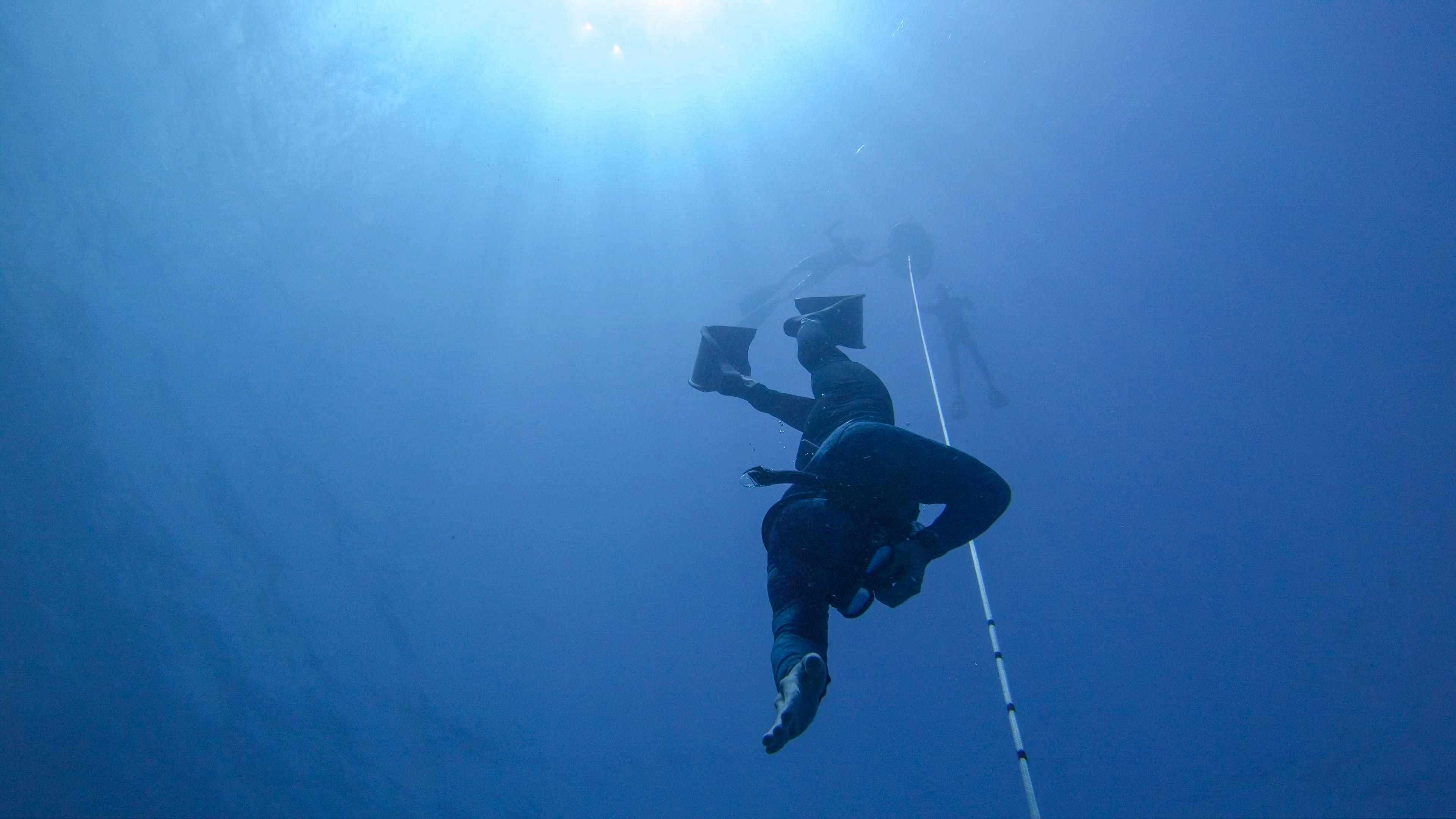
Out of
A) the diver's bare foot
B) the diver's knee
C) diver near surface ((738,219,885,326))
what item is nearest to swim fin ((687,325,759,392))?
the diver's knee

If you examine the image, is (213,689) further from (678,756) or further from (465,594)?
(678,756)

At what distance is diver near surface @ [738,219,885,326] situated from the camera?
14703 millimetres

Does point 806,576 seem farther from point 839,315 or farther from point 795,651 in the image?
point 839,315

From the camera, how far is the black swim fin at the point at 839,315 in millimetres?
4285

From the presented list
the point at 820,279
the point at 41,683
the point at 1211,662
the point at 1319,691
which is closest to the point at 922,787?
the point at 1211,662

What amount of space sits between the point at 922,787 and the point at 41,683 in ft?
115

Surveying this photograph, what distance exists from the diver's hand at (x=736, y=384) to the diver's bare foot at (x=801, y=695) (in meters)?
2.39

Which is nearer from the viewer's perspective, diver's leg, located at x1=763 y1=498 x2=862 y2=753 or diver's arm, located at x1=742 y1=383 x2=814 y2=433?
diver's leg, located at x1=763 y1=498 x2=862 y2=753

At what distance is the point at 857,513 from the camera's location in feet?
9.07

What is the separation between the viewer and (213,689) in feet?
77.5

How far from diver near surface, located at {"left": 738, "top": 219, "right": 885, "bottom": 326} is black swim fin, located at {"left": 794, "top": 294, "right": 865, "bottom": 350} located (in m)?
9.34

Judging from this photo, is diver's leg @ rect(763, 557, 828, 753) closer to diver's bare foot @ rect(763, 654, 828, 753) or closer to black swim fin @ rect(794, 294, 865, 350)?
diver's bare foot @ rect(763, 654, 828, 753)

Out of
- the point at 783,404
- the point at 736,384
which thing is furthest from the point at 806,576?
the point at 736,384

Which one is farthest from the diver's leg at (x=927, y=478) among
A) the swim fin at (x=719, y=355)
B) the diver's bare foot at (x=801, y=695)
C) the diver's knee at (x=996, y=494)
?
the swim fin at (x=719, y=355)
